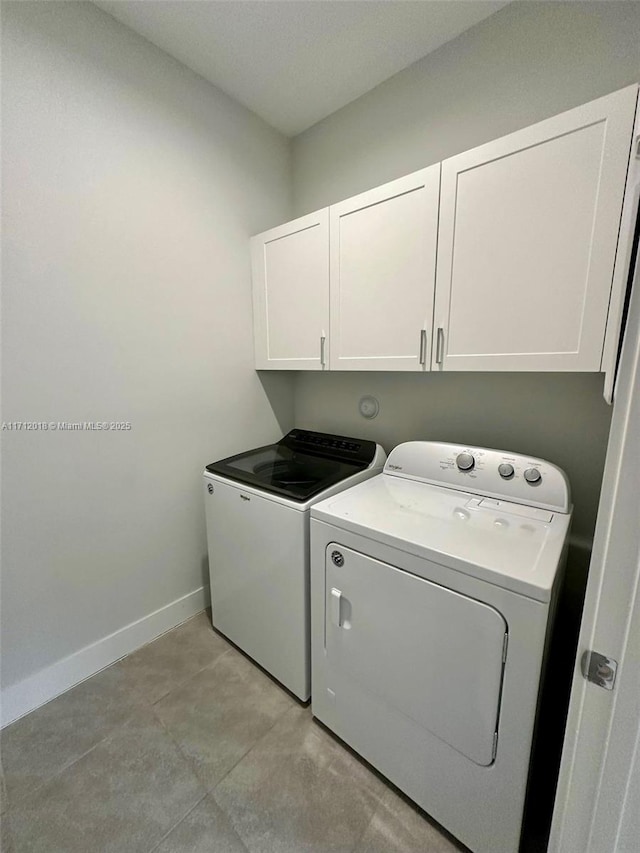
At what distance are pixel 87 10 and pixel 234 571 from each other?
232 cm

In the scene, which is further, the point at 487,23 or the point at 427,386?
the point at 427,386

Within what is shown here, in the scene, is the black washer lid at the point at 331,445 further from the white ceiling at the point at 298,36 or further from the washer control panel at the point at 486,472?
the white ceiling at the point at 298,36

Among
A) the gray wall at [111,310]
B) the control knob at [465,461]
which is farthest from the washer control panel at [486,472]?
the gray wall at [111,310]

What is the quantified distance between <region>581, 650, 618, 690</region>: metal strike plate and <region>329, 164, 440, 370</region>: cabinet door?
1046mm

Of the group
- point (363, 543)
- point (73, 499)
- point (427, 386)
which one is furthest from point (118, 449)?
point (427, 386)

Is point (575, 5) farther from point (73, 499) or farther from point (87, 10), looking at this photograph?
point (73, 499)

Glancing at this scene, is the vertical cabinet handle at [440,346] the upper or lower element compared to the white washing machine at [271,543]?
upper

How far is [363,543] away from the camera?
1081mm

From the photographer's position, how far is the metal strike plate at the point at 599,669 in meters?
0.54

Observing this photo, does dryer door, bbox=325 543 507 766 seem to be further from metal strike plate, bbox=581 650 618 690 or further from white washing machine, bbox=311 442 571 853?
metal strike plate, bbox=581 650 618 690

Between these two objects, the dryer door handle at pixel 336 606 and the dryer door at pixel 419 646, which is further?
the dryer door handle at pixel 336 606

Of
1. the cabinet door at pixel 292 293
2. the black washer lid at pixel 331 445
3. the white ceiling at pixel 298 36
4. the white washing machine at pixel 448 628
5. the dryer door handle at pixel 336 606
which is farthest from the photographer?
the black washer lid at pixel 331 445

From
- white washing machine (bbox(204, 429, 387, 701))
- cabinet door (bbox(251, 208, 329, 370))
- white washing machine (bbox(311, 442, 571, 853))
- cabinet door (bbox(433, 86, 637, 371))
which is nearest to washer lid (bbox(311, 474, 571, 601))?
white washing machine (bbox(311, 442, 571, 853))

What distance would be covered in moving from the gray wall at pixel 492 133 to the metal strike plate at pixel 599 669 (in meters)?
1.01
